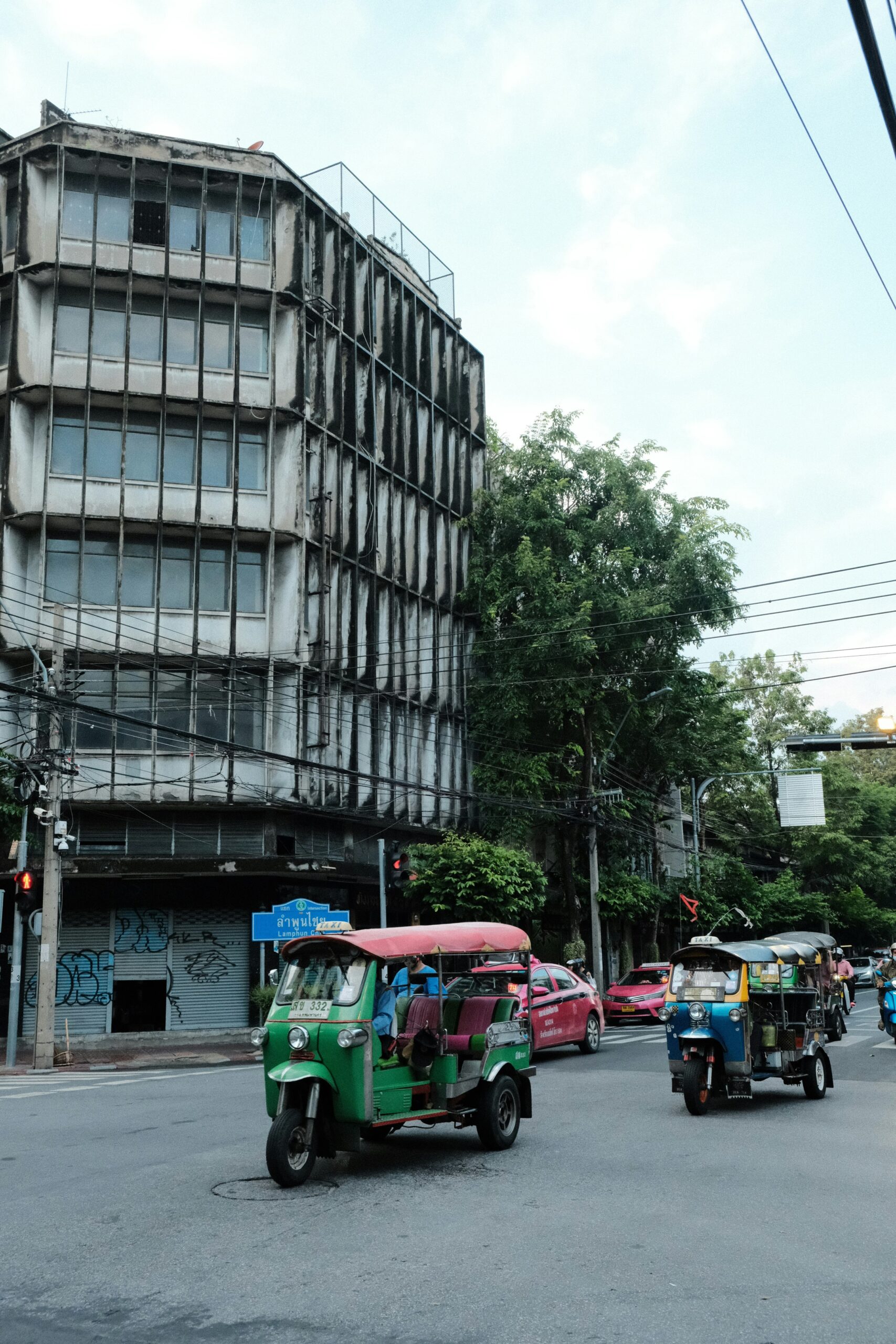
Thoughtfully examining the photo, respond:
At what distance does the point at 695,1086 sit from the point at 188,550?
21692mm

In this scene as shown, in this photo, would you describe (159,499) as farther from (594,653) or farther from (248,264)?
(594,653)

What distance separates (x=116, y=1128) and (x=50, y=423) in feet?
70.9

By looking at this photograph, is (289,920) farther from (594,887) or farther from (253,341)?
(253,341)

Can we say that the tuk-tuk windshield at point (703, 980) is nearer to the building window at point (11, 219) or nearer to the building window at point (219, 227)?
the building window at point (219, 227)

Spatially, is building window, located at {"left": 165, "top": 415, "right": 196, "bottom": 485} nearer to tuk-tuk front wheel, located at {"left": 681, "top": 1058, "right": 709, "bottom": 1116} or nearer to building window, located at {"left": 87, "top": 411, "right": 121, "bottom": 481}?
building window, located at {"left": 87, "top": 411, "right": 121, "bottom": 481}

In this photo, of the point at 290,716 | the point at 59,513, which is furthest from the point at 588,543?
the point at 59,513

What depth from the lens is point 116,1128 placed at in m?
13.5

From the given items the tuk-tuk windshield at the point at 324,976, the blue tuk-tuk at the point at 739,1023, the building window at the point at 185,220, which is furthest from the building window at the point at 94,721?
the tuk-tuk windshield at the point at 324,976

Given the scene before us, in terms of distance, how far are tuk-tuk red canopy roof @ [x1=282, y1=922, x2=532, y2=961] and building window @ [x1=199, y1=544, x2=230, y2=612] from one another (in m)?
19.9

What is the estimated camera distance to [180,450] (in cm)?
3158

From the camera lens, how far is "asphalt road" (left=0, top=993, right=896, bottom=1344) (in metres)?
6.18

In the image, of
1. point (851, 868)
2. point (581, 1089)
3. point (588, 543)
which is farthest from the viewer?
point (851, 868)

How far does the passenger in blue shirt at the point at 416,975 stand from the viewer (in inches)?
454

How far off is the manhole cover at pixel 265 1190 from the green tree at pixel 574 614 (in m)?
26.0
